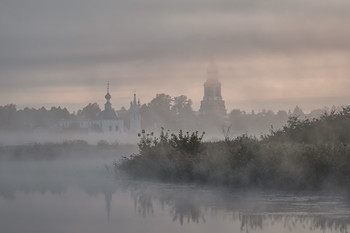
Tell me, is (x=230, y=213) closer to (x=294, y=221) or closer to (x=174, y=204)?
(x=294, y=221)

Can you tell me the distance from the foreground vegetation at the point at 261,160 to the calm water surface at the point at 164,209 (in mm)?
1582

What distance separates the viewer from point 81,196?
3191cm

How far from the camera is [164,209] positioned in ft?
87.2

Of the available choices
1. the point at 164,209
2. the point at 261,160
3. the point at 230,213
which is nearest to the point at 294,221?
the point at 230,213

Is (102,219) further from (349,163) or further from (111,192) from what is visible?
(349,163)

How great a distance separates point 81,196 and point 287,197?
A: 26.0 feet

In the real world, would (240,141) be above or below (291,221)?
above

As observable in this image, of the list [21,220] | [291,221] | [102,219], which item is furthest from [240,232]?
[21,220]

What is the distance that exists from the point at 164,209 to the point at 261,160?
27.5 feet

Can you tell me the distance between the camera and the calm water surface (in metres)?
22.6

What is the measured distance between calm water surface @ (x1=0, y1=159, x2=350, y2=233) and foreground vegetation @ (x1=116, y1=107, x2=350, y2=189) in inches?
62.3

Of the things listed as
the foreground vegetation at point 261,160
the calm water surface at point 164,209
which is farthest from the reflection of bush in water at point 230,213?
the foreground vegetation at point 261,160

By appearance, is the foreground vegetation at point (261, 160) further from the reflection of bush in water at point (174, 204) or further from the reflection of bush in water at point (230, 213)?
the reflection of bush in water at point (174, 204)

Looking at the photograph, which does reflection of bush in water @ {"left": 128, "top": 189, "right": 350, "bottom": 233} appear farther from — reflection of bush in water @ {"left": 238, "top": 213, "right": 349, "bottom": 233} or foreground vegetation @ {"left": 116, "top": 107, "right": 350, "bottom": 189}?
foreground vegetation @ {"left": 116, "top": 107, "right": 350, "bottom": 189}
